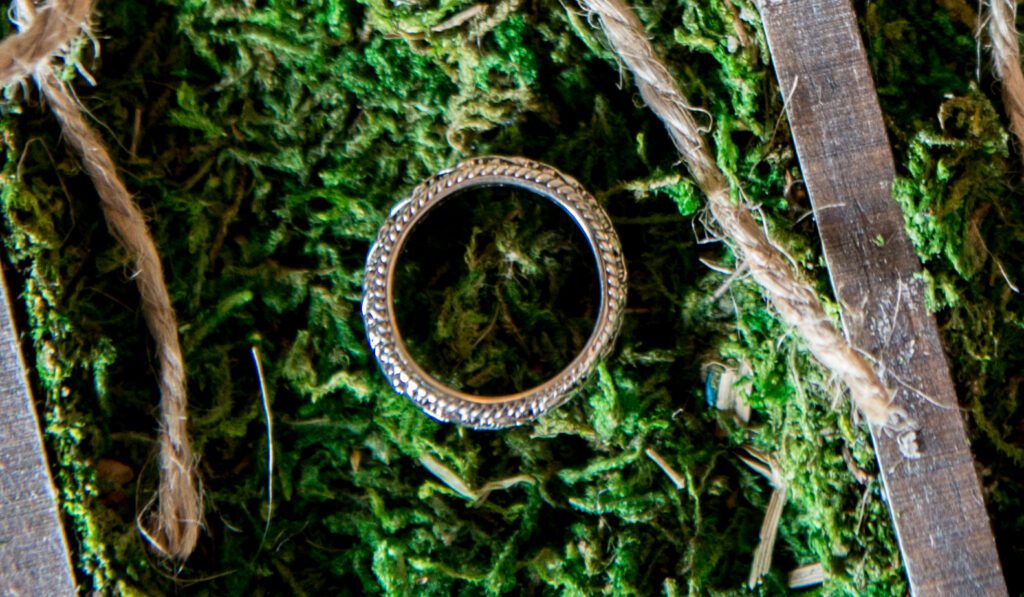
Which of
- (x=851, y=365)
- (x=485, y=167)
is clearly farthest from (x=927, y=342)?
(x=485, y=167)

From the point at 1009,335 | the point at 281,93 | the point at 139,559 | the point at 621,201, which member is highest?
the point at 281,93

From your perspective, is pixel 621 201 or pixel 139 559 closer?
pixel 139 559

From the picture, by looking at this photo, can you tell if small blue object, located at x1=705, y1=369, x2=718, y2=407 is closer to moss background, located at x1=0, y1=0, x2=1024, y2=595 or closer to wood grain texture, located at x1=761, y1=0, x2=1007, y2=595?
moss background, located at x1=0, y1=0, x2=1024, y2=595

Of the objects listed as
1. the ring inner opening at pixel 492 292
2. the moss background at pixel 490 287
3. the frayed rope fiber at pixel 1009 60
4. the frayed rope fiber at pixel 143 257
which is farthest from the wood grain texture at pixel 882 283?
the frayed rope fiber at pixel 143 257

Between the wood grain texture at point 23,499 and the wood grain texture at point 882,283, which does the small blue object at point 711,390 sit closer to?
the wood grain texture at point 882,283

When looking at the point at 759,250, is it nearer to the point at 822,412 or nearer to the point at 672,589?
the point at 822,412

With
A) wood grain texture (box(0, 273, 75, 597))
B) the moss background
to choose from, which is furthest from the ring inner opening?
wood grain texture (box(0, 273, 75, 597))
